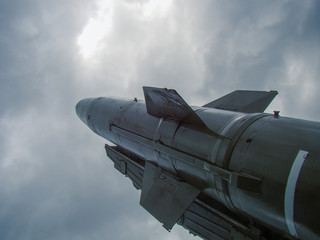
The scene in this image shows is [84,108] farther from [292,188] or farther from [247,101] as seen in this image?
[292,188]

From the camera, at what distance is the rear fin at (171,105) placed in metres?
4.20

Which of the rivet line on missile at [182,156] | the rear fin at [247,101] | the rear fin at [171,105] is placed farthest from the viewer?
the rear fin at [247,101]

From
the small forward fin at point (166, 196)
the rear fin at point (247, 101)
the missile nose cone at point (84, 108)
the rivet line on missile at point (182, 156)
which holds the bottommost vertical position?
the small forward fin at point (166, 196)

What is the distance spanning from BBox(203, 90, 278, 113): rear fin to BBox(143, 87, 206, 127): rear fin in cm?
158

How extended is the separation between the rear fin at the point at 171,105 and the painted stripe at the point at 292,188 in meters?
1.69

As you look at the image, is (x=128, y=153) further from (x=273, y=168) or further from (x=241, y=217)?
(x=273, y=168)

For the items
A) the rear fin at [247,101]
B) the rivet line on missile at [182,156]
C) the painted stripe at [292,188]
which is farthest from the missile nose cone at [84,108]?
the painted stripe at [292,188]

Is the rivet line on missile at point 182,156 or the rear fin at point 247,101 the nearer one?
the rivet line on missile at point 182,156

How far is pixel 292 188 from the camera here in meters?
2.52

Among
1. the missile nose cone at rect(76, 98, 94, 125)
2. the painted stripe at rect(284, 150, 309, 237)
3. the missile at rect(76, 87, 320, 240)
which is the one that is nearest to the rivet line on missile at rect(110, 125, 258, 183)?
the missile at rect(76, 87, 320, 240)

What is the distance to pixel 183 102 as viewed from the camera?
13.9 ft

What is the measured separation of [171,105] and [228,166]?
175 centimetres

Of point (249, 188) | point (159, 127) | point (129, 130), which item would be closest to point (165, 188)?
point (159, 127)

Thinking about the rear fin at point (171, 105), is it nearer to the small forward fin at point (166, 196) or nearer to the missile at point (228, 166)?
the missile at point (228, 166)
